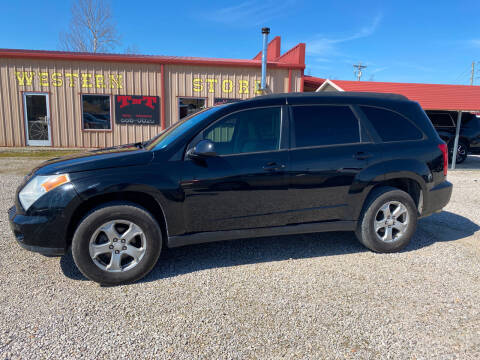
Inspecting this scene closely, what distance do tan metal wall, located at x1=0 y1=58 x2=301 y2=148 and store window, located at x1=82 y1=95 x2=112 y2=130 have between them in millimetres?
190

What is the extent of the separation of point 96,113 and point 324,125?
12.3 m

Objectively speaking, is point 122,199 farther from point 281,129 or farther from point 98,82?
point 98,82

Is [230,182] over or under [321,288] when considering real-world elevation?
over

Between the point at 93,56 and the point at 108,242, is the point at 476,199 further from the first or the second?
the point at 93,56

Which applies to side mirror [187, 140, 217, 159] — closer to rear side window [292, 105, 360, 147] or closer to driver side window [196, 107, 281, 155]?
driver side window [196, 107, 281, 155]

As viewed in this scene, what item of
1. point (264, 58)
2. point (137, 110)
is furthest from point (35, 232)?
point (264, 58)

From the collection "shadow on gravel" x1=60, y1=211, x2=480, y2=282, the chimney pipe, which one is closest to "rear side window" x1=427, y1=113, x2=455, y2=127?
the chimney pipe

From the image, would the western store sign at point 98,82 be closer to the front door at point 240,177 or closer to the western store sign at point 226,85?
the western store sign at point 226,85

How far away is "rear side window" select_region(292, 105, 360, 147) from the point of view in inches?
145

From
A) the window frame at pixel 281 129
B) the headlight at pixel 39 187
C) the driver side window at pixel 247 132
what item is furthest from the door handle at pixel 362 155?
the headlight at pixel 39 187

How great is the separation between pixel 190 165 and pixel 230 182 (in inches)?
16.8

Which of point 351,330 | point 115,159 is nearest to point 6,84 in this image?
point 115,159

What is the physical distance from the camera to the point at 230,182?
3.34 metres

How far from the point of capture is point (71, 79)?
1329 centimetres
